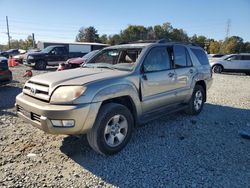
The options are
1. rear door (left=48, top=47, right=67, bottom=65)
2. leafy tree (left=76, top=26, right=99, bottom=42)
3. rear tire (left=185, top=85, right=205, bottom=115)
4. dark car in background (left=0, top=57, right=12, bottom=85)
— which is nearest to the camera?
rear tire (left=185, top=85, right=205, bottom=115)

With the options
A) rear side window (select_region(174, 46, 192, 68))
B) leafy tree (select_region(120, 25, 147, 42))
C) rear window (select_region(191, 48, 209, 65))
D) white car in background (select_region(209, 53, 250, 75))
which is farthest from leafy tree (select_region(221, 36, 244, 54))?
rear side window (select_region(174, 46, 192, 68))

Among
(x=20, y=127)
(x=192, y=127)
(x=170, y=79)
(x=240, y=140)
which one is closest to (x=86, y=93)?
(x=170, y=79)

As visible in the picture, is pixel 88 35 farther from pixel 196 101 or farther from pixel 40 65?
pixel 196 101

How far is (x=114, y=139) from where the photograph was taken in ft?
13.3

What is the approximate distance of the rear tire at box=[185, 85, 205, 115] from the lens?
6096mm

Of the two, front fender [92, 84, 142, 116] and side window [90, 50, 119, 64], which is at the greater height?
side window [90, 50, 119, 64]

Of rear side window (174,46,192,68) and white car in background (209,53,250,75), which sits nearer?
rear side window (174,46,192,68)

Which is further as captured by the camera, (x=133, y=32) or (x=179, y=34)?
(x=179, y=34)

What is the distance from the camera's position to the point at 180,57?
5582 mm

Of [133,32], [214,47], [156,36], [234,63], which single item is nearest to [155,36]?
[156,36]

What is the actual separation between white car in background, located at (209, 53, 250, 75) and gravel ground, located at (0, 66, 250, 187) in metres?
14.5

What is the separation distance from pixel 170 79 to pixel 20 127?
3.36m

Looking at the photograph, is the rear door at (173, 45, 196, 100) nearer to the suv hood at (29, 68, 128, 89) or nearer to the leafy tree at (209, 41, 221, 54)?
the suv hood at (29, 68, 128, 89)

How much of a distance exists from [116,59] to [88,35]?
79690 millimetres
